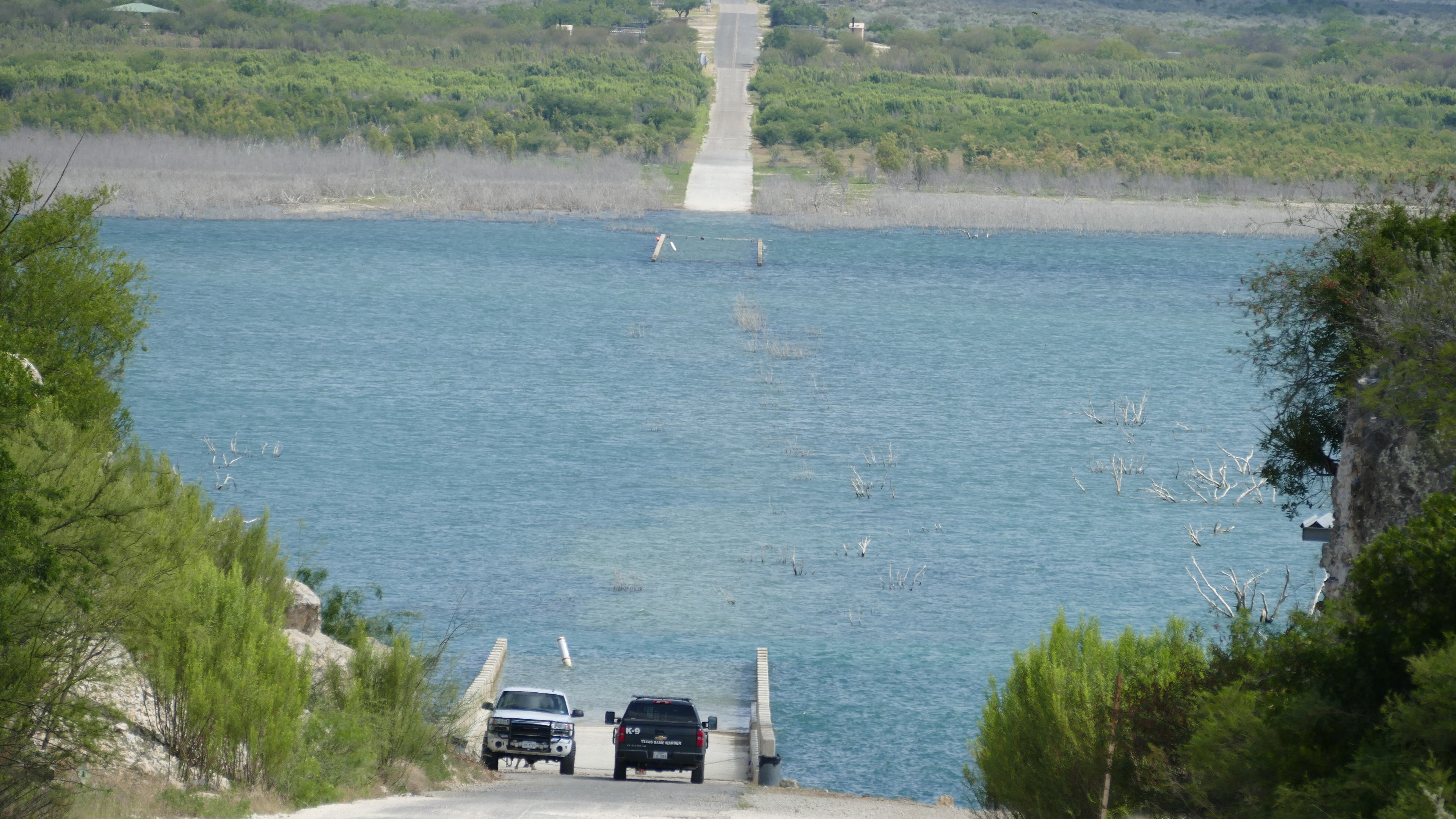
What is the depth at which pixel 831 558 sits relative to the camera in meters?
50.0

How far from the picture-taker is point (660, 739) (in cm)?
2739

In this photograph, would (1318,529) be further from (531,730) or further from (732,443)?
(732,443)

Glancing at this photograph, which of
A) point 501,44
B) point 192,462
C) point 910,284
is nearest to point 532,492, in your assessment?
point 192,462

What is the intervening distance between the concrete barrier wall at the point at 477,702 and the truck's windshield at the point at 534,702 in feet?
2.37

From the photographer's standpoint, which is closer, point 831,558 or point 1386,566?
point 1386,566

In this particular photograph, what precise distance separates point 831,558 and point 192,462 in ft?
81.8

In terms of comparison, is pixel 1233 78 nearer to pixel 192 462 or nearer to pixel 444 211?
pixel 444 211

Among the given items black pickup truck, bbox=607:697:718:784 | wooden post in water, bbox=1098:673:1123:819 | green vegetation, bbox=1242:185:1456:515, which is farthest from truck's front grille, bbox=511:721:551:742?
green vegetation, bbox=1242:185:1456:515

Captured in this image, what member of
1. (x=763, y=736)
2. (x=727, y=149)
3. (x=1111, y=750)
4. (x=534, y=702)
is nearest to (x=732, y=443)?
(x=763, y=736)

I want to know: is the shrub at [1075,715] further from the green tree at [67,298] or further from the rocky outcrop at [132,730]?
the green tree at [67,298]

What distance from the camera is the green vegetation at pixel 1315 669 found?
42.7 ft

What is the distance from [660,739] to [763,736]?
3.56 m

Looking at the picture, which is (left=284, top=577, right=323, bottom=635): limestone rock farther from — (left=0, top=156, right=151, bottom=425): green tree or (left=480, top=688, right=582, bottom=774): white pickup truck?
(left=0, top=156, right=151, bottom=425): green tree

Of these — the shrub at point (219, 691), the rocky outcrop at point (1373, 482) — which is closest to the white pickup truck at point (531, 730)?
the shrub at point (219, 691)
